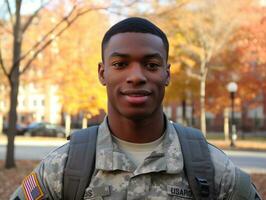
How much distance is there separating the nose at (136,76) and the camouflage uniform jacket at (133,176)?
0.26 meters

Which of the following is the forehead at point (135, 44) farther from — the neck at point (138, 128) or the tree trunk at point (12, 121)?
the tree trunk at point (12, 121)

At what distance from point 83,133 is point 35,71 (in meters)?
31.4

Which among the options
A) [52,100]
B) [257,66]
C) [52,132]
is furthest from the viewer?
[52,100]

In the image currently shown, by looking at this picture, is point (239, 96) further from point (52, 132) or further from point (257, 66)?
point (52, 132)

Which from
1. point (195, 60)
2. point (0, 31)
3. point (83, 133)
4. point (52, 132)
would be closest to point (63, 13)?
point (0, 31)

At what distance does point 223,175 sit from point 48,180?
0.65m

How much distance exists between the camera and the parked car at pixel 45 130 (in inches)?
1468

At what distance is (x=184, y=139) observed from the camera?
179cm

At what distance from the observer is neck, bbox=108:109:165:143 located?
172cm

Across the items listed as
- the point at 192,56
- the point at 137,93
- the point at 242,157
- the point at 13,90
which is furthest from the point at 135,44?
the point at 192,56

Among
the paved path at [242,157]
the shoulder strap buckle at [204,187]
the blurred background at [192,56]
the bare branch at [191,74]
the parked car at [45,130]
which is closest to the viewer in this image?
the shoulder strap buckle at [204,187]

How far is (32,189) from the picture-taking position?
1.71m

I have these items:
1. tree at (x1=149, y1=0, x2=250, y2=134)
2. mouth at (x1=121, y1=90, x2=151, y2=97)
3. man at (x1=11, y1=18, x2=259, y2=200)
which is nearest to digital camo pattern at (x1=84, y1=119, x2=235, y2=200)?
man at (x1=11, y1=18, x2=259, y2=200)

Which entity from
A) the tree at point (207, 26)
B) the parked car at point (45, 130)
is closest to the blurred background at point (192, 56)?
the tree at point (207, 26)
